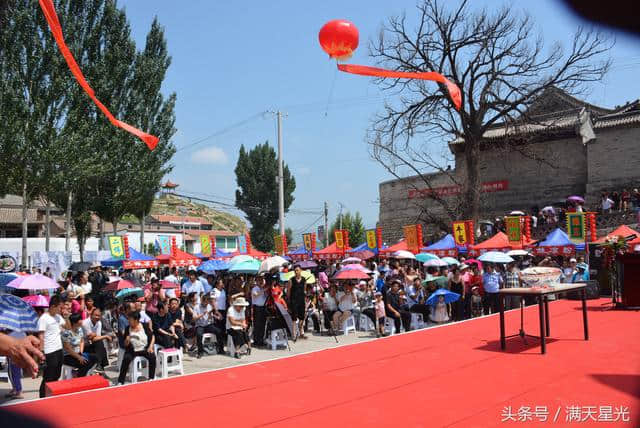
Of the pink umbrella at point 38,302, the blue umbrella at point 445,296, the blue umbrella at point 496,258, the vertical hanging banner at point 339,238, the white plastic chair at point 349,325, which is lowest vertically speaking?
the white plastic chair at point 349,325

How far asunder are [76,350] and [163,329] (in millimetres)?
1458

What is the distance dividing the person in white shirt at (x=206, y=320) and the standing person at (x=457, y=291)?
5334 mm

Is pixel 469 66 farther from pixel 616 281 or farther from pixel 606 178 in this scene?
pixel 616 281

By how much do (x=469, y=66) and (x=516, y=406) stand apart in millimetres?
23679

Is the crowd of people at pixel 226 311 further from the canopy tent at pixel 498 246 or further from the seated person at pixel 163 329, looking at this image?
the canopy tent at pixel 498 246

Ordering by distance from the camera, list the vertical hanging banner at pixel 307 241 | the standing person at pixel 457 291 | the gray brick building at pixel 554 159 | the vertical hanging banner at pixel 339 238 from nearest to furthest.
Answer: the standing person at pixel 457 291, the vertical hanging banner at pixel 339 238, the gray brick building at pixel 554 159, the vertical hanging banner at pixel 307 241

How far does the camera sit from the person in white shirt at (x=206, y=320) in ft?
35.5

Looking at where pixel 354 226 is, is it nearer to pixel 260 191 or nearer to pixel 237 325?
pixel 260 191

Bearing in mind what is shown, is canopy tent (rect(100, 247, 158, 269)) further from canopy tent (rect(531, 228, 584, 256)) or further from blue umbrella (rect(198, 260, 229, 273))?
canopy tent (rect(531, 228, 584, 256))

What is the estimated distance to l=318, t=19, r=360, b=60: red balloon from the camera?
9258mm

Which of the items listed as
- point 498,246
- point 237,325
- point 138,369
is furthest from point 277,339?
point 498,246

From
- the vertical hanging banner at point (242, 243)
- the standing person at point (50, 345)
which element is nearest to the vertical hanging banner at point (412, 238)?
the vertical hanging banner at point (242, 243)

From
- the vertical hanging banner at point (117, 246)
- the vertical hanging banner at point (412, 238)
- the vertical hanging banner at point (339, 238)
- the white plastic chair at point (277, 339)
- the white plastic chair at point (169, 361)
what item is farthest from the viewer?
the vertical hanging banner at point (339, 238)

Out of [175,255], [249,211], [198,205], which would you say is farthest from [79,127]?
[198,205]
